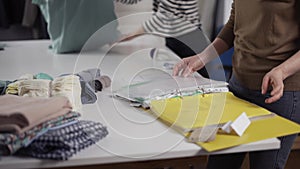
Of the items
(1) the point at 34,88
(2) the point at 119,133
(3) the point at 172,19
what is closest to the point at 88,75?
(1) the point at 34,88

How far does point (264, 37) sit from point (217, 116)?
0.93 feet

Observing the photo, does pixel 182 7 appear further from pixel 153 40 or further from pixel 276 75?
pixel 276 75

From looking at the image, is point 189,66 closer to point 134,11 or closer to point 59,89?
point 59,89

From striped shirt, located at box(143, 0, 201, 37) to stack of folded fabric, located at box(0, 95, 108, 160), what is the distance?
129 centimetres

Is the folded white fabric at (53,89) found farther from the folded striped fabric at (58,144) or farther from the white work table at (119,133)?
the folded striped fabric at (58,144)

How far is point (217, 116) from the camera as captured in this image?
3.10 feet

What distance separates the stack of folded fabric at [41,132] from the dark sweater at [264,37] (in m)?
0.51

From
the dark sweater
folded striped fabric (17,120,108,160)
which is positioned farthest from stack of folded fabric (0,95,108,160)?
the dark sweater

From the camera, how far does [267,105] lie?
3.54 feet

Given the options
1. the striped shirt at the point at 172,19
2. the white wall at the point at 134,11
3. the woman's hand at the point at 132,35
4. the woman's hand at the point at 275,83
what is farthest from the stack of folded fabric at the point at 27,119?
the white wall at the point at 134,11

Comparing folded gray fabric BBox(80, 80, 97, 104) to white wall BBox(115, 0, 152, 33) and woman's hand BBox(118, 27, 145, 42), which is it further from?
white wall BBox(115, 0, 152, 33)

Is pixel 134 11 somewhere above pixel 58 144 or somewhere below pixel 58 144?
below

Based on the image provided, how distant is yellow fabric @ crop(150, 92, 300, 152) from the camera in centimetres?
85

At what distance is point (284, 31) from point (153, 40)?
43.4 inches
